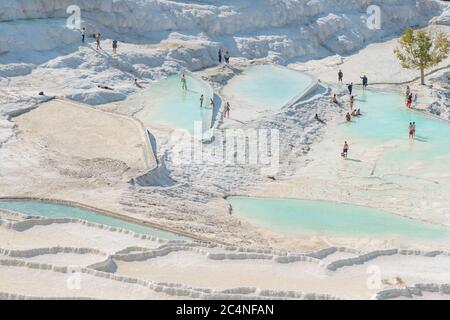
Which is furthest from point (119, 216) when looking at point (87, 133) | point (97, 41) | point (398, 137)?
point (97, 41)

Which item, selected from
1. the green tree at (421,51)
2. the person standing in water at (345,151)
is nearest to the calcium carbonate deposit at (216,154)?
the person standing in water at (345,151)

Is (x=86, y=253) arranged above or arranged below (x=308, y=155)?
above

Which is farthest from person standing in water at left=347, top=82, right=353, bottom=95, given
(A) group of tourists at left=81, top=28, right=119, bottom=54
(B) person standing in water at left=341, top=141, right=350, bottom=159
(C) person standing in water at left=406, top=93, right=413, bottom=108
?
(A) group of tourists at left=81, top=28, right=119, bottom=54

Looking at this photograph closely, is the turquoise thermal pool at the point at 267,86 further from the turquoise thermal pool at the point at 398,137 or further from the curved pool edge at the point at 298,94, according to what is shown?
the turquoise thermal pool at the point at 398,137

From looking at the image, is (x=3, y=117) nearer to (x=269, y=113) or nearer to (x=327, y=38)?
(x=269, y=113)

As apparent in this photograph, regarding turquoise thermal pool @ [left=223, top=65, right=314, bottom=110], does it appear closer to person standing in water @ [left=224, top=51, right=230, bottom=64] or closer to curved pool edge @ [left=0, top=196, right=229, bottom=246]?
person standing in water @ [left=224, top=51, right=230, bottom=64]
